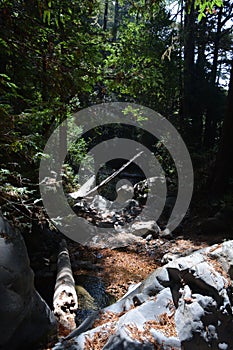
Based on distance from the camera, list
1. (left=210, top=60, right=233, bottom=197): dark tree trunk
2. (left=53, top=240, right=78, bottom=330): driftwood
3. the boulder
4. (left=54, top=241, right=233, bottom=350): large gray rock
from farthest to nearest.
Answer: (left=210, top=60, right=233, bottom=197): dark tree trunk → the boulder → (left=53, top=240, right=78, bottom=330): driftwood → (left=54, top=241, right=233, bottom=350): large gray rock

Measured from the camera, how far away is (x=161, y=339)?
235cm

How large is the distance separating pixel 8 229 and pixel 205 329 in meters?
2.05

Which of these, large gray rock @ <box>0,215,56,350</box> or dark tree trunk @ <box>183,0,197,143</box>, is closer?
large gray rock @ <box>0,215,56,350</box>

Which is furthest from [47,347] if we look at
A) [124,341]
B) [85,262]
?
[85,262]

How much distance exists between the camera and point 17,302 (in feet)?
8.63

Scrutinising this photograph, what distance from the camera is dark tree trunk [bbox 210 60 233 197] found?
26.0 feet

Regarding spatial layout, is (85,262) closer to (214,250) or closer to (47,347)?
(47,347)

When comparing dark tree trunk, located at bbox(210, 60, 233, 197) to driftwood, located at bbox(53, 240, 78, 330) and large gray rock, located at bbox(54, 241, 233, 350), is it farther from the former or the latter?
large gray rock, located at bbox(54, 241, 233, 350)

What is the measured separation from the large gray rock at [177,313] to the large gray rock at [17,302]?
41 cm

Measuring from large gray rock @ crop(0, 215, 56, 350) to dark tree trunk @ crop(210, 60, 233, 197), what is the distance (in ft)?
21.8

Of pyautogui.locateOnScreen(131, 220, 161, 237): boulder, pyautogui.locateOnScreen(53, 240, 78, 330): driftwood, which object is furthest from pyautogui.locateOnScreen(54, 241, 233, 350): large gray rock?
pyautogui.locateOnScreen(131, 220, 161, 237): boulder

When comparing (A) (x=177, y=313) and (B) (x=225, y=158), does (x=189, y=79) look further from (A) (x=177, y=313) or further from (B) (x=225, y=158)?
(A) (x=177, y=313)

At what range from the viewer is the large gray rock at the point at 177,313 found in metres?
2.36

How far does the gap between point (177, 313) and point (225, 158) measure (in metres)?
6.42
